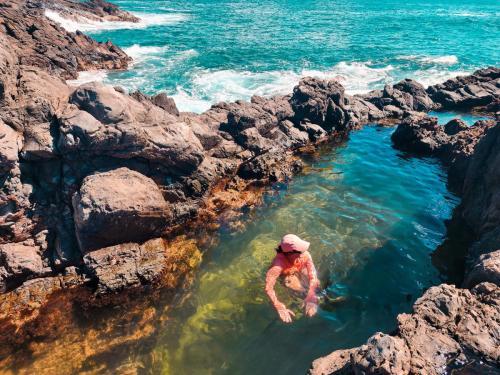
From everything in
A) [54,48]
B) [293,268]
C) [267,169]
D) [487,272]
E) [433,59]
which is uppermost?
[433,59]

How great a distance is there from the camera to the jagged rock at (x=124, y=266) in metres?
11.6

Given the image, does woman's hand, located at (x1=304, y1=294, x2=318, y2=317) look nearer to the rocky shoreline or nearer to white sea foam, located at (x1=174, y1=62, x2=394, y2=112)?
the rocky shoreline

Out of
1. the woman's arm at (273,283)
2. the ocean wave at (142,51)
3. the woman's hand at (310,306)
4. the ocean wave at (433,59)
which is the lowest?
the ocean wave at (142,51)

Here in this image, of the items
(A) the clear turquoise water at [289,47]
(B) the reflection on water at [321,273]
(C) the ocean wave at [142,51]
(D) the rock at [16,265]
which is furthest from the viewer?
(C) the ocean wave at [142,51]

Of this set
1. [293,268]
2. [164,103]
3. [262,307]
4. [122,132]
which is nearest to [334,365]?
[293,268]

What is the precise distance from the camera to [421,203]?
53.7ft

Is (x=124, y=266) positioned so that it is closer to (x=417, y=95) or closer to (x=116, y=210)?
(x=116, y=210)

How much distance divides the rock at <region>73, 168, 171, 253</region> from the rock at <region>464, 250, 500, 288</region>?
10250mm

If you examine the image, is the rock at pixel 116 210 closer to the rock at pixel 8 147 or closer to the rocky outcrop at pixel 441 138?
the rock at pixel 8 147

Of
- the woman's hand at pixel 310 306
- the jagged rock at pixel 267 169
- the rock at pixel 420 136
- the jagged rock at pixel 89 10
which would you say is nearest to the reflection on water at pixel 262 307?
the woman's hand at pixel 310 306

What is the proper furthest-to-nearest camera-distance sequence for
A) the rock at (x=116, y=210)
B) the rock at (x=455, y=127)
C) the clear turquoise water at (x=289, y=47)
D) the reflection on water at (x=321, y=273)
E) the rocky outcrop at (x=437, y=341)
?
the clear turquoise water at (x=289, y=47) < the rock at (x=455, y=127) < the rock at (x=116, y=210) < the reflection on water at (x=321, y=273) < the rocky outcrop at (x=437, y=341)

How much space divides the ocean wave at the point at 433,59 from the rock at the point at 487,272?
41.7 meters

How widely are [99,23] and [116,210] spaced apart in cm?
6433

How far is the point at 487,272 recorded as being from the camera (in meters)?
7.91
